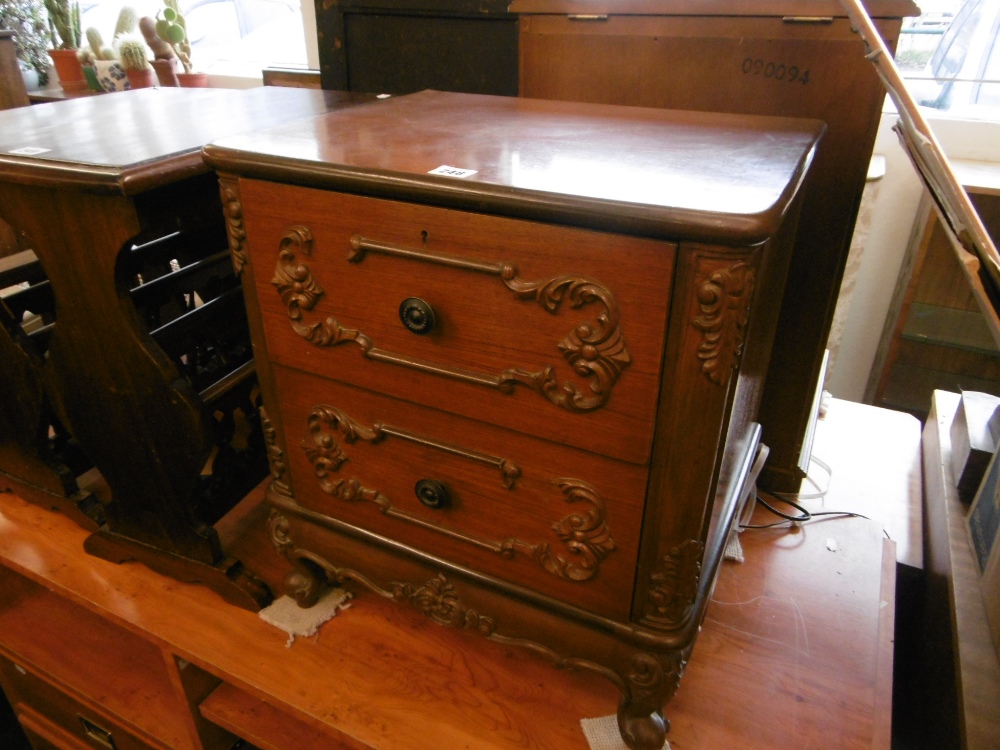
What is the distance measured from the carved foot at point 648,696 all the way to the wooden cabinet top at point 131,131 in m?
0.72

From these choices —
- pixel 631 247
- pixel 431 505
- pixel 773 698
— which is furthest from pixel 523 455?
pixel 773 698

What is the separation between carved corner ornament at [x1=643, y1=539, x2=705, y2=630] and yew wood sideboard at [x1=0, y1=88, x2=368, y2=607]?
1.83 feet

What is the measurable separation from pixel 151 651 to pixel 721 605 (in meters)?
0.91

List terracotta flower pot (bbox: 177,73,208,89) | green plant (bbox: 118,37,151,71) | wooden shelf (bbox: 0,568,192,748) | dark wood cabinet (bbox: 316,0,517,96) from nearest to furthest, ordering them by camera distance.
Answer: wooden shelf (bbox: 0,568,192,748), dark wood cabinet (bbox: 316,0,517,96), green plant (bbox: 118,37,151,71), terracotta flower pot (bbox: 177,73,208,89)

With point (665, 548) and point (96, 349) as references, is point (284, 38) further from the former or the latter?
point (665, 548)

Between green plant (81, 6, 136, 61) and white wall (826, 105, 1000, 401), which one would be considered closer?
white wall (826, 105, 1000, 401)

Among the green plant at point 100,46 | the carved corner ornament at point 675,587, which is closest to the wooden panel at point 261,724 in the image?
the carved corner ornament at point 675,587

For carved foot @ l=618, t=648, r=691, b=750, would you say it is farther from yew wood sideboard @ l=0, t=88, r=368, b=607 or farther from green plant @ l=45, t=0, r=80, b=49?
green plant @ l=45, t=0, r=80, b=49

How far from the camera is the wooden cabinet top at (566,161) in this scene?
534 mm

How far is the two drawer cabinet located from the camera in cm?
56

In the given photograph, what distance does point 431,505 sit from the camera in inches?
30.5

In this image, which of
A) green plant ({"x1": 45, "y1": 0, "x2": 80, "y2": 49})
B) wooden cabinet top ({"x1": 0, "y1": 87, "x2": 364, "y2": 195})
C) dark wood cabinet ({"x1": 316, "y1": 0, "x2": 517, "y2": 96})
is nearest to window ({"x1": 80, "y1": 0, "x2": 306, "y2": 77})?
green plant ({"x1": 45, "y1": 0, "x2": 80, "y2": 49})

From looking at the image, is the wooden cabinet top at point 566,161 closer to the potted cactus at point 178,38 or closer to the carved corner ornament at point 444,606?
the carved corner ornament at point 444,606

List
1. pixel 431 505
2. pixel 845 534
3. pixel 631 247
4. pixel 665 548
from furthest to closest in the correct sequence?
pixel 845 534, pixel 431 505, pixel 665 548, pixel 631 247
